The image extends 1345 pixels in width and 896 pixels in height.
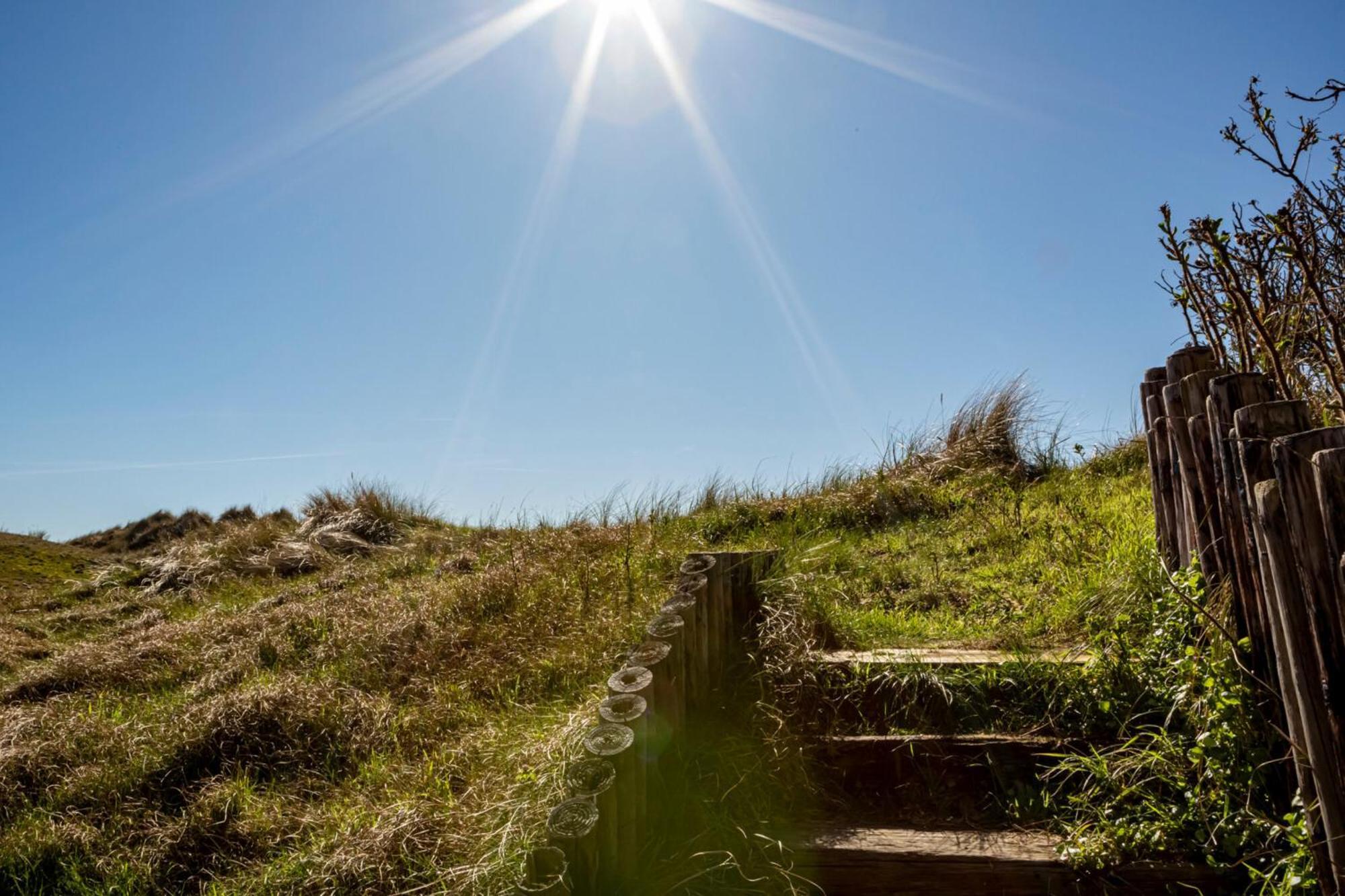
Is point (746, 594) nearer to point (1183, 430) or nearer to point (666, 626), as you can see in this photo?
point (666, 626)

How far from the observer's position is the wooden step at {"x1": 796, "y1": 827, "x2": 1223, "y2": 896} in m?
2.37

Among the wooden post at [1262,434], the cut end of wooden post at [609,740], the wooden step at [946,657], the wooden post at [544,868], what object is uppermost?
the wooden post at [1262,434]

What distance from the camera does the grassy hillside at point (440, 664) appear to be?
294 centimetres

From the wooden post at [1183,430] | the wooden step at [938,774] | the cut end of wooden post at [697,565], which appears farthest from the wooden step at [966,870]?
the cut end of wooden post at [697,565]

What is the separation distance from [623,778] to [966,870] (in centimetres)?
126

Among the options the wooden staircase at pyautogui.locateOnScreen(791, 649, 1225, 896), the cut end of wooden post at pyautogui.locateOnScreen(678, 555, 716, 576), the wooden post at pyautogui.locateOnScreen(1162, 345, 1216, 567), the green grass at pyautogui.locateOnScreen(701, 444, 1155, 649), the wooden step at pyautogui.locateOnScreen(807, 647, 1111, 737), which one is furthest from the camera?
the green grass at pyautogui.locateOnScreen(701, 444, 1155, 649)

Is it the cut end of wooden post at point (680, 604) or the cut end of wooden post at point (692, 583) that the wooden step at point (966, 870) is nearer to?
the cut end of wooden post at point (680, 604)

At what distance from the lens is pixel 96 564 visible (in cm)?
1105

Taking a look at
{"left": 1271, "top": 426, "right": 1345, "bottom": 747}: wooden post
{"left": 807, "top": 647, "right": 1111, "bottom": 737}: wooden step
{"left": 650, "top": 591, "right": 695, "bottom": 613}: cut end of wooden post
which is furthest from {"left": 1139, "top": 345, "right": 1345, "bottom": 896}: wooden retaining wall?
{"left": 650, "top": 591, "right": 695, "bottom": 613}: cut end of wooden post

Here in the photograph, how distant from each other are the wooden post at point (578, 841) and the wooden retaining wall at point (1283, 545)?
1.81 meters

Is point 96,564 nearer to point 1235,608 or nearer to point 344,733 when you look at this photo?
point 344,733

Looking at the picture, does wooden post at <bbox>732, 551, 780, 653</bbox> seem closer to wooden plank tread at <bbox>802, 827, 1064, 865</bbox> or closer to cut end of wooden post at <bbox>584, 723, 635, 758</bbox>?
wooden plank tread at <bbox>802, 827, 1064, 865</bbox>

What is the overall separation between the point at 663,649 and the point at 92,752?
3620 mm

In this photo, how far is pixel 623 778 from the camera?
2.04 m
